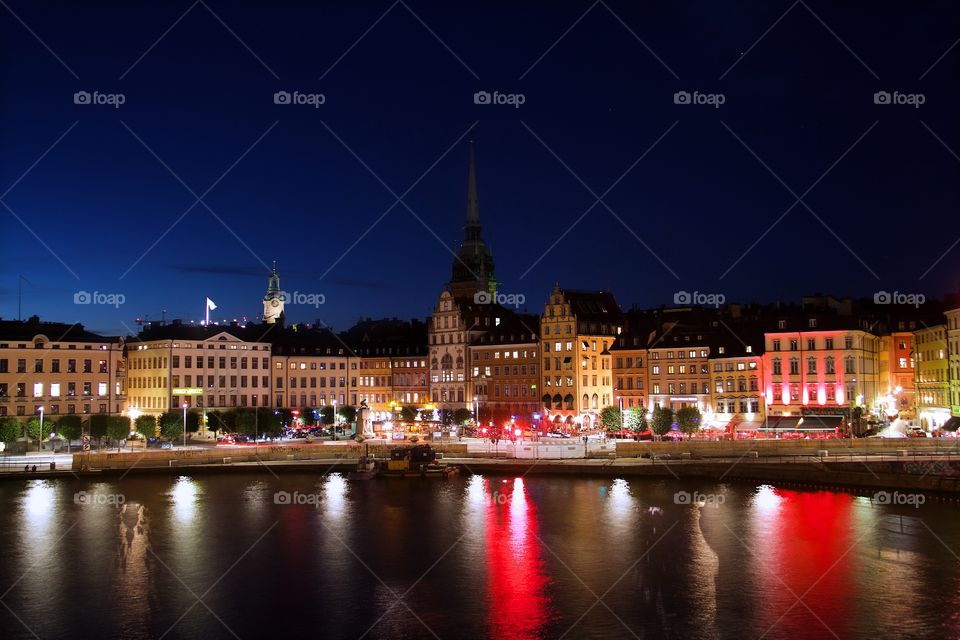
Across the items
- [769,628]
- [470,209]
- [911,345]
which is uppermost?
[470,209]

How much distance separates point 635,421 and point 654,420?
2979mm

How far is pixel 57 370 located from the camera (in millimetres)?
70500

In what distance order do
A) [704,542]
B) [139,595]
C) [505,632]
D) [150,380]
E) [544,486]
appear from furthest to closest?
[150,380] < [544,486] < [704,542] < [139,595] < [505,632]

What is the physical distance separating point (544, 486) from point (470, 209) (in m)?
64.3

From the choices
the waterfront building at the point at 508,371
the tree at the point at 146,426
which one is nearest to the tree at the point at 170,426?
the tree at the point at 146,426

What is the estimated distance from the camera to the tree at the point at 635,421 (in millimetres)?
64812

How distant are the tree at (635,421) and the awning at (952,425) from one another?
17174mm

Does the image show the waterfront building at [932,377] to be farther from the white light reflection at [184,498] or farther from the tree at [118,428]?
the tree at [118,428]

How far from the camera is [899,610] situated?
81.8ft

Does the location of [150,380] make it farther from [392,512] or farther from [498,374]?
[392,512]

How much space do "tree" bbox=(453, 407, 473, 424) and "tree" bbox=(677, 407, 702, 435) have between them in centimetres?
1944

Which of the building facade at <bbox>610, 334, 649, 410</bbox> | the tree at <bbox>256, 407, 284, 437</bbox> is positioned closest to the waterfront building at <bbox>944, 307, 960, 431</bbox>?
the building facade at <bbox>610, 334, 649, 410</bbox>

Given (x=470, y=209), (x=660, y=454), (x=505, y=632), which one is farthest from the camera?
(x=470, y=209)

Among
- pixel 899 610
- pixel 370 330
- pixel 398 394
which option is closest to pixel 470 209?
pixel 370 330
